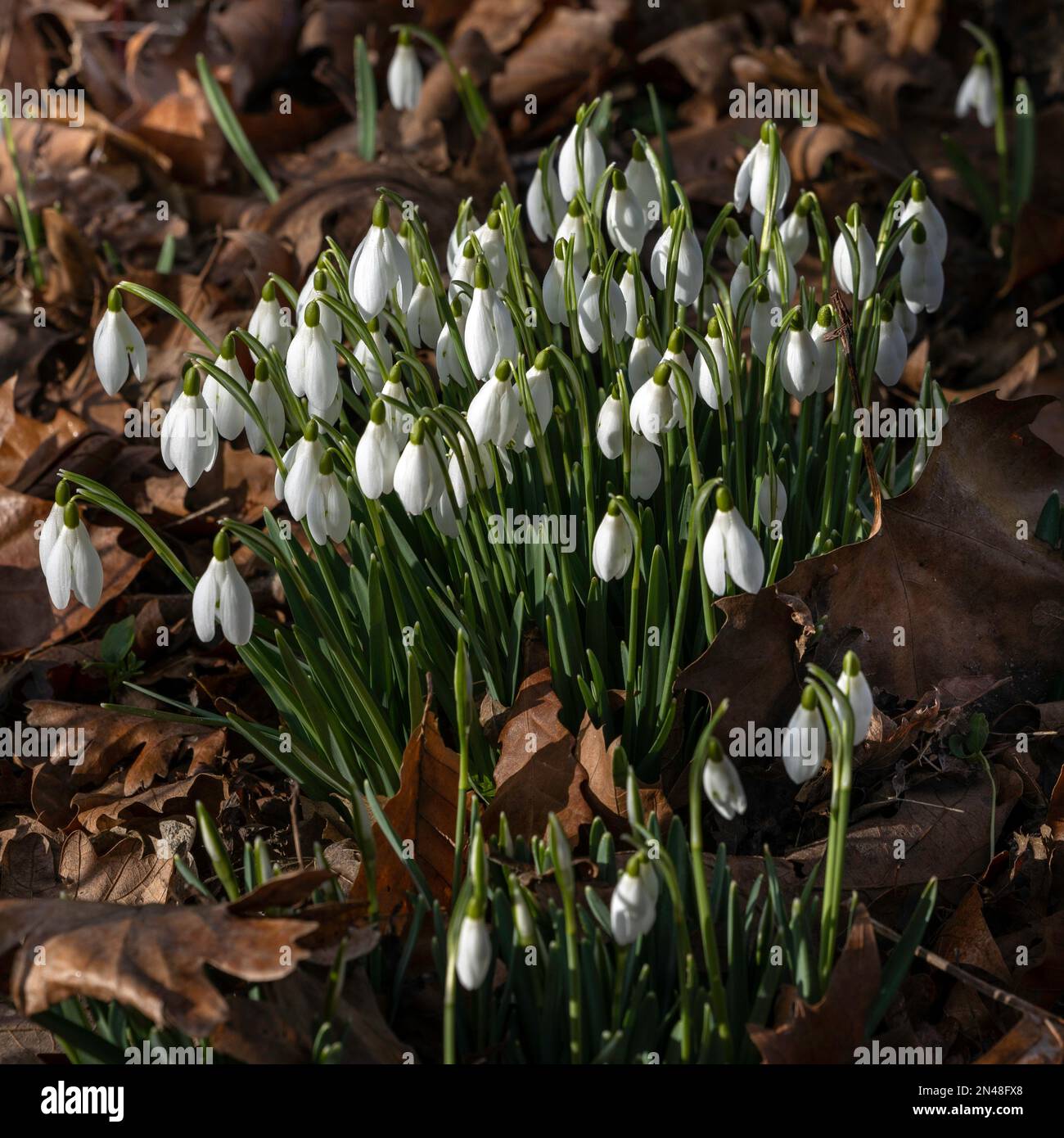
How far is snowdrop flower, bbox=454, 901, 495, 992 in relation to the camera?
1.40m

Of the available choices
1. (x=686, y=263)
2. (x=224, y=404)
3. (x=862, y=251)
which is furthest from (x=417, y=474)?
(x=862, y=251)

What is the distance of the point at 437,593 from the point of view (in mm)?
2176

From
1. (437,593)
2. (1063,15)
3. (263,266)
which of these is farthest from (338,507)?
(1063,15)

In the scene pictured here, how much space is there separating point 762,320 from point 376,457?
714 millimetres

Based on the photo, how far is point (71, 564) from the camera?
1794 mm

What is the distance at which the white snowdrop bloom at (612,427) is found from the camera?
1910 mm

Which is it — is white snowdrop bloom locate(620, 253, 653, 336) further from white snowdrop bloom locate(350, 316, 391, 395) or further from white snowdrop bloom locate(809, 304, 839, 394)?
white snowdrop bloom locate(350, 316, 391, 395)

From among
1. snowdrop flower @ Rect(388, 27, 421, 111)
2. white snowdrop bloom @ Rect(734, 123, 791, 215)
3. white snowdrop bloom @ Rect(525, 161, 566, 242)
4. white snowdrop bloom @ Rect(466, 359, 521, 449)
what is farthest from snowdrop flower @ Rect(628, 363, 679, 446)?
snowdrop flower @ Rect(388, 27, 421, 111)

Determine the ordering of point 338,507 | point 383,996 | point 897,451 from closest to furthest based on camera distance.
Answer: point 383,996 → point 338,507 → point 897,451

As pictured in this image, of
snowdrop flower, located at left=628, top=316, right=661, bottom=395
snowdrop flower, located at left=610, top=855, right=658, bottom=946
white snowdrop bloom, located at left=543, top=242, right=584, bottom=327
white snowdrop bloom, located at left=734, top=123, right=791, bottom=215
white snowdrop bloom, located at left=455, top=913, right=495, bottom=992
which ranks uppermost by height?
white snowdrop bloom, located at left=734, top=123, right=791, bottom=215

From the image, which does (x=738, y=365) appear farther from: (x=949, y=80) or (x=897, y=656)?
(x=949, y=80)

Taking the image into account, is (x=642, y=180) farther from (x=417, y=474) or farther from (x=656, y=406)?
(x=417, y=474)

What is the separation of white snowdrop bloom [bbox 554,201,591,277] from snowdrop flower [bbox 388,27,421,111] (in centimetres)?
155

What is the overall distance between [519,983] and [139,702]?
1.20 m
